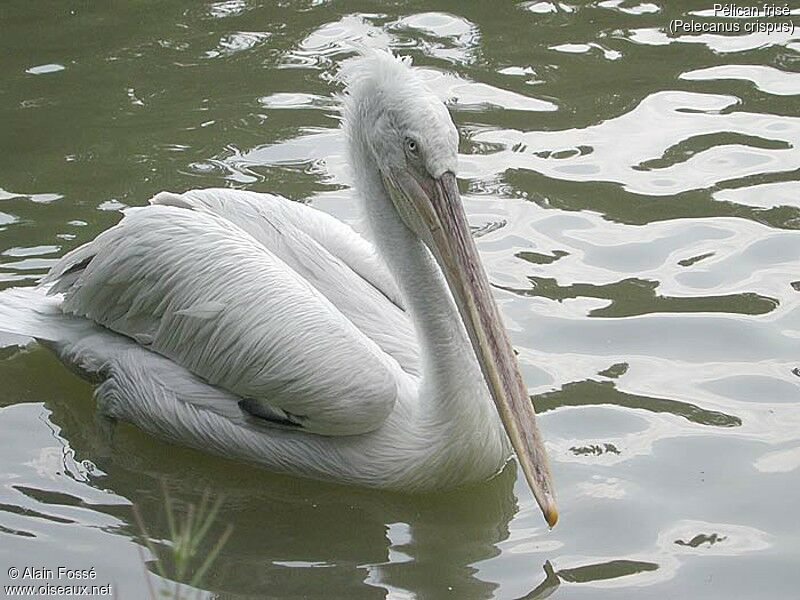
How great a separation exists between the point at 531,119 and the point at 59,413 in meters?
2.96

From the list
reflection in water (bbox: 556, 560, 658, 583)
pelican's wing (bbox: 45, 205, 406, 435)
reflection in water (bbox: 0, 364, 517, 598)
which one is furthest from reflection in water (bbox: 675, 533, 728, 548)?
pelican's wing (bbox: 45, 205, 406, 435)

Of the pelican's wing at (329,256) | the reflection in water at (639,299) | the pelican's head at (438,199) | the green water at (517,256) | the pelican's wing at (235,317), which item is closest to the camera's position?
the pelican's head at (438,199)

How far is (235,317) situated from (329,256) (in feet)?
1.70

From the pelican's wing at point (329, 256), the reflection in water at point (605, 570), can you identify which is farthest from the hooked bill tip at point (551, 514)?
the pelican's wing at point (329, 256)

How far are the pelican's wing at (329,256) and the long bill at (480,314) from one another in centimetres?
39

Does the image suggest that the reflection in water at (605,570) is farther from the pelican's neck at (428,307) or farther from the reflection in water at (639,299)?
the reflection in water at (639,299)

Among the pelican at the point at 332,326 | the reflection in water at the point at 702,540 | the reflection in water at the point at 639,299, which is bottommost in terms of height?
the reflection in water at the point at 702,540

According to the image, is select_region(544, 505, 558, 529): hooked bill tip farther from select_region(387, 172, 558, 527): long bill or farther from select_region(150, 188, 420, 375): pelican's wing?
select_region(150, 188, 420, 375): pelican's wing

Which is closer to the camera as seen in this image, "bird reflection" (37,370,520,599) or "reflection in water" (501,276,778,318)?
"bird reflection" (37,370,520,599)

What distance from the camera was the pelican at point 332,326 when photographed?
4637mm

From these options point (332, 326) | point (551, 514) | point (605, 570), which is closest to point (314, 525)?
point (332, 326)

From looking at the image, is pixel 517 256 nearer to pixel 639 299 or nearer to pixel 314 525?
pixel 639 299

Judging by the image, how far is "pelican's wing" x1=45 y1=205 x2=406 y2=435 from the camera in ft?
15.6

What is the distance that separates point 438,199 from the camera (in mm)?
4637
